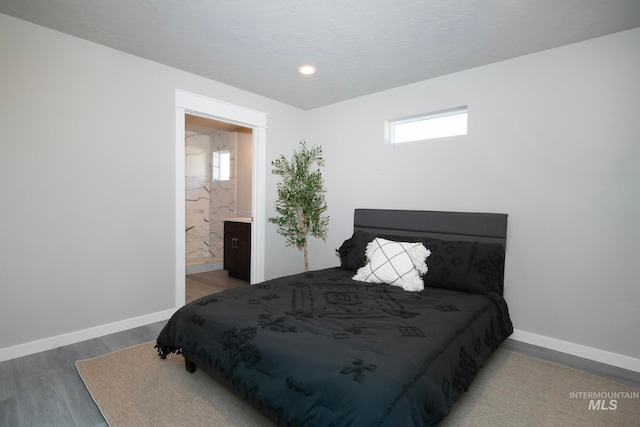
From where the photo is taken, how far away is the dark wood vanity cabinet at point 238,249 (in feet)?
15.1

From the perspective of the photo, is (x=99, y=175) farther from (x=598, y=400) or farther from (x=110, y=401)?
(x=598, y=400)

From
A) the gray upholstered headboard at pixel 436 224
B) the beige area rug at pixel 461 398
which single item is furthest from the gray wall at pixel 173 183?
the beige area rug at pixel 461 398

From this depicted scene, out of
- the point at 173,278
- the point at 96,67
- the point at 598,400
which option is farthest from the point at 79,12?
the point at 598,400

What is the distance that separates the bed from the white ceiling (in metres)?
1.51

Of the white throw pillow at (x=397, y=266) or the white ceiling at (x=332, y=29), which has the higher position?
the white ceiling at (x=332, y=29)

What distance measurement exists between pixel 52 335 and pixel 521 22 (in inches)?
171

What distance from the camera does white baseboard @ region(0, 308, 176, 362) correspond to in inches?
95.2

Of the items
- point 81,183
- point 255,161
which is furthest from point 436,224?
point 81,183

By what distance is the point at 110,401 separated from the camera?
194cm

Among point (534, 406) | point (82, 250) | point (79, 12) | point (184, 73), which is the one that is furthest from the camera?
point (184, 73)

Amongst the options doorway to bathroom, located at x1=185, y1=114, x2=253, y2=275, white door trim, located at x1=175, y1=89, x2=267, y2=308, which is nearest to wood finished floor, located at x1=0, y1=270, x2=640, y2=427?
white door trim, located at x1=175, y1=89, x2=267, y2=308

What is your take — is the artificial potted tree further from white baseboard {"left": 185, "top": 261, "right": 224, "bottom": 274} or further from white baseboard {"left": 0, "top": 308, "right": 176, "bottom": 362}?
white baseboard {"left": 185, "top": 261, "right": 224, "bottom": 274}

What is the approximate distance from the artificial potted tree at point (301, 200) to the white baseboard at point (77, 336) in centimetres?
166

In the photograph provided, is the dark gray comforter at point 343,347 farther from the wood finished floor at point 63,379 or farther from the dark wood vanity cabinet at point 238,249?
the dark wood vanity cabinet at point 238,249
